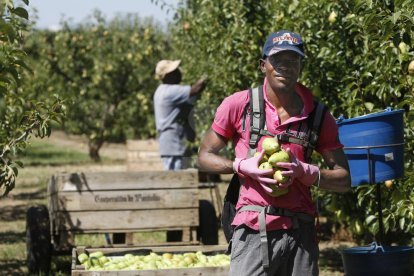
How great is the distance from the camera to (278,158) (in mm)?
3627

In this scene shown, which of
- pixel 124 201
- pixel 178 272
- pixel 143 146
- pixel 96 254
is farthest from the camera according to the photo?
pixel 143 146

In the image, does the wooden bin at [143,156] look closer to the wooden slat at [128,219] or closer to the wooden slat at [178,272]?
the wooden slat at [128,219]

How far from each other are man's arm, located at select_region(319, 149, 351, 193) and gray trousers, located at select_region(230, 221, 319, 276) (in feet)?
0.60

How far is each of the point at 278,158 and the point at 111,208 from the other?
12.4 ft

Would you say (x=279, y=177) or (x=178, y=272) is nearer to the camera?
(x=279, y=177)

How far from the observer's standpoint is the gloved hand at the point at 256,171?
144 inches

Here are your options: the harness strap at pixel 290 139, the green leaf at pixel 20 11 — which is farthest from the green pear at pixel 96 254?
the harness strap at pixel 290 139

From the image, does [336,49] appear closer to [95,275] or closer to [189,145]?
[95,275]

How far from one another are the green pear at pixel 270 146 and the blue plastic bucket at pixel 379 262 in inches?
61.6

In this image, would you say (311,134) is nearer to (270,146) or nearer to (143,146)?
(270,146)

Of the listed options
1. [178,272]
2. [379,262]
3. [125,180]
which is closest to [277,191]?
[379,262]

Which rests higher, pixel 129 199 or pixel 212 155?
pixel 212 155

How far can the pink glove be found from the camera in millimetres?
3637

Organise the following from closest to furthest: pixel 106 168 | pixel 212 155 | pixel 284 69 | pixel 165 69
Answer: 1. pixel 284 69
2. pixel 212 155
3. pixel 165 69
4. pixel 106 168
